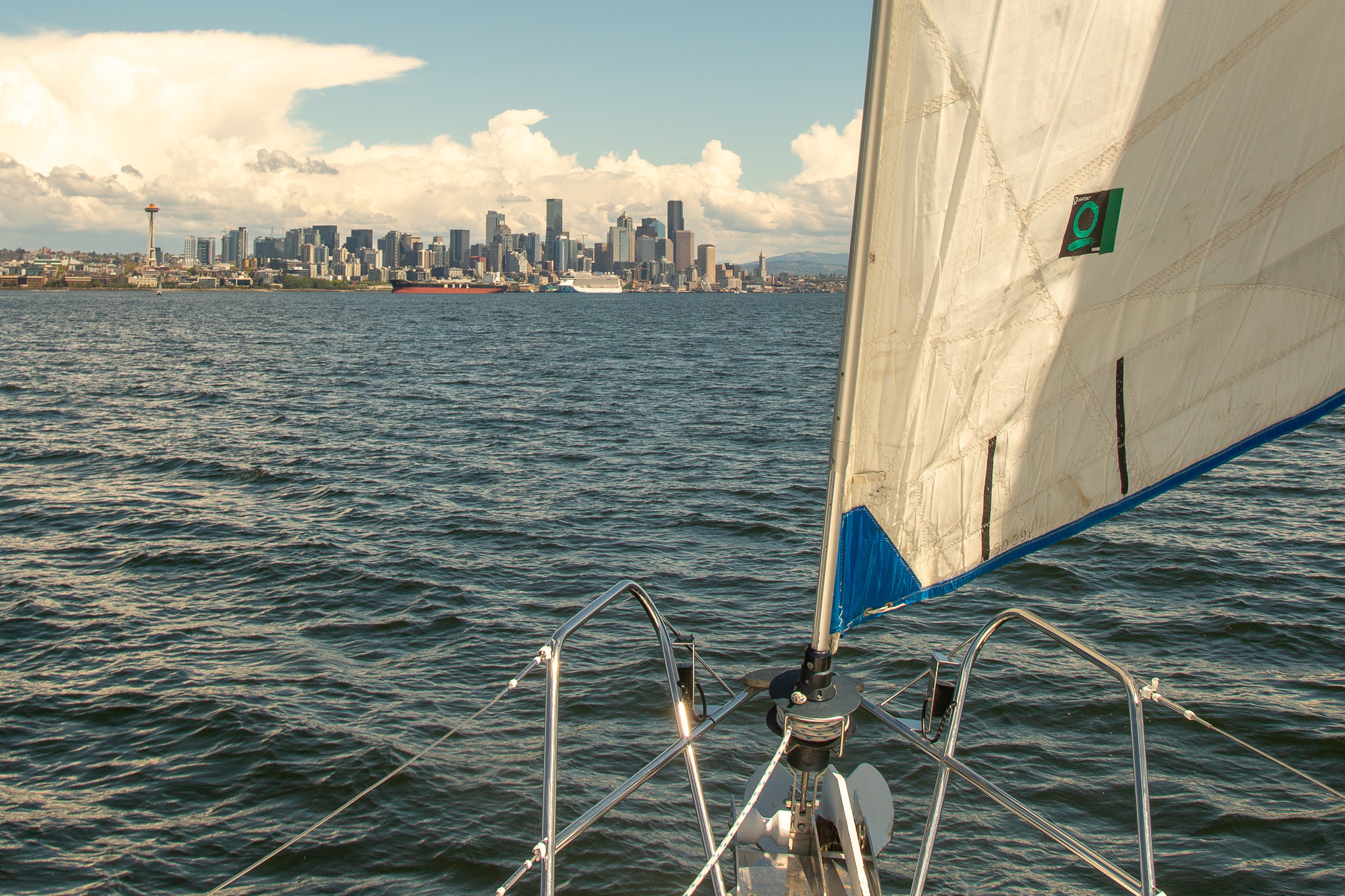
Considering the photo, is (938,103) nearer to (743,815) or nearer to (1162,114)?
(1162,114)

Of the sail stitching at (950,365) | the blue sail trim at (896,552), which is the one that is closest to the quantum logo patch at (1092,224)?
the sail stitching at (950,365)

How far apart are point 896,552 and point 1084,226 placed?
138 centimetres

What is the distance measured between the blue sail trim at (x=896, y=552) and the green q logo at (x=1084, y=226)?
1.07m

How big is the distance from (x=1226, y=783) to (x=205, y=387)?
3836 cm

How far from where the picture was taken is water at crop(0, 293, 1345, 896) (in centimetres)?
835

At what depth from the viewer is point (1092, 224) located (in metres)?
3.44

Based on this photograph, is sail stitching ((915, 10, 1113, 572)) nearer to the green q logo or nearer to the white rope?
the green q logo

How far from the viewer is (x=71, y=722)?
412 inches

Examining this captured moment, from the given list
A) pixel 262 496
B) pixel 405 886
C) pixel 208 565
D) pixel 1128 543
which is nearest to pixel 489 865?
pixel 405 886

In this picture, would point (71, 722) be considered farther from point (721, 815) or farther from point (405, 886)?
point (721, 815)

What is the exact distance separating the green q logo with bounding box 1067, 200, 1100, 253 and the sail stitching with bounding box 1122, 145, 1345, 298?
1.04 ft

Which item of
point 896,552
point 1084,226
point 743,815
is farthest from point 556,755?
point 1084,226

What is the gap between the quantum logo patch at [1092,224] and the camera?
3402mm

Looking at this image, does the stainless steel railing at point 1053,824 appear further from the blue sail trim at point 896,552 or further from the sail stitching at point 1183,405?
the sail stitching at point 1183,405
